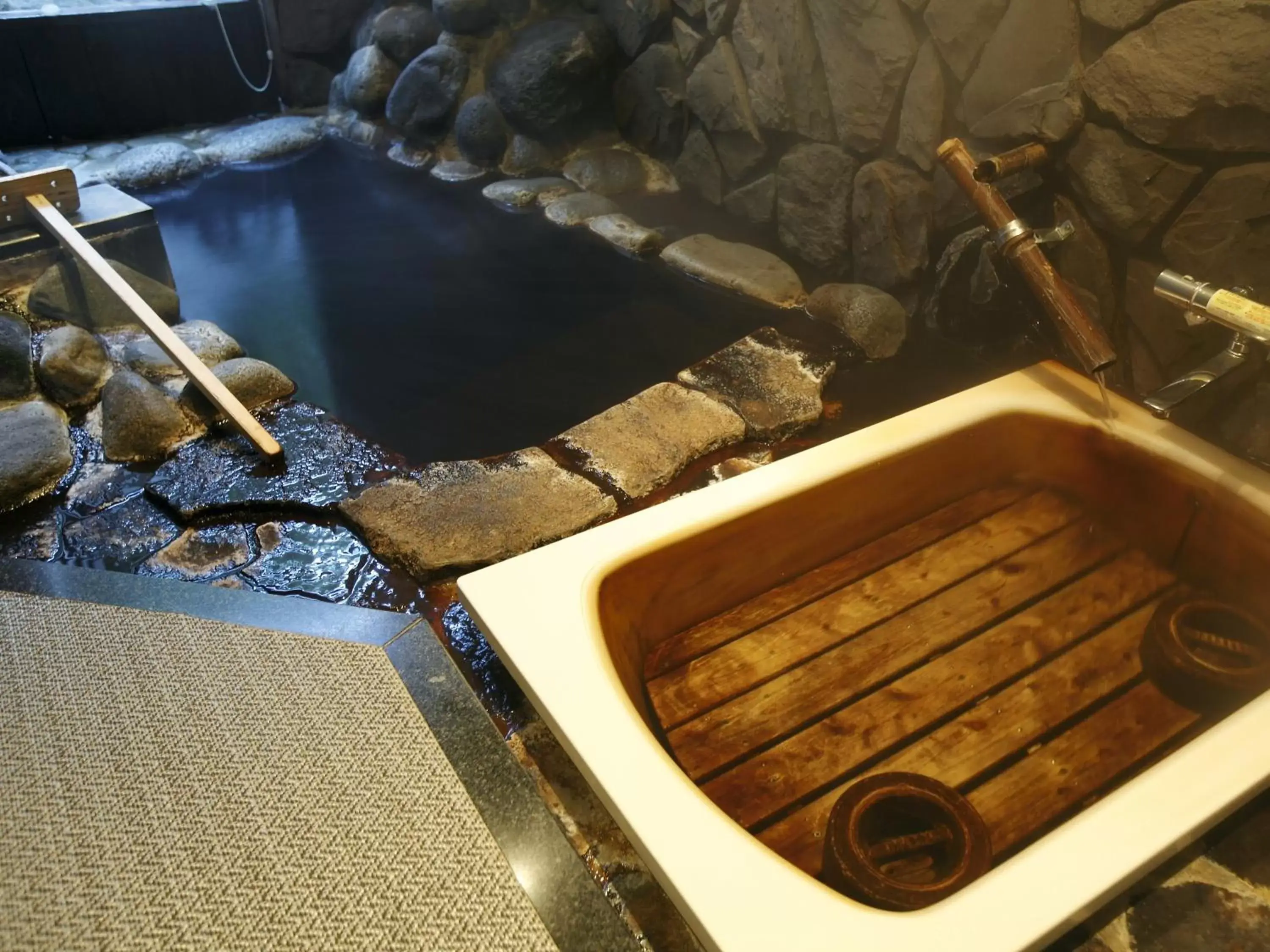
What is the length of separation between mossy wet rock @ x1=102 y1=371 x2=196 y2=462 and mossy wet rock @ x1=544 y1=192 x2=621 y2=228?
1888 millimetres

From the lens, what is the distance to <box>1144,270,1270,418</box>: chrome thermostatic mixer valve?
1483 millimetres

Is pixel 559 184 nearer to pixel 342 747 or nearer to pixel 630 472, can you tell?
pixel 630 472

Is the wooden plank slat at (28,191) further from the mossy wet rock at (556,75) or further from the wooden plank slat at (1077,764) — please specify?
the wooden plank slat at (1077,764)

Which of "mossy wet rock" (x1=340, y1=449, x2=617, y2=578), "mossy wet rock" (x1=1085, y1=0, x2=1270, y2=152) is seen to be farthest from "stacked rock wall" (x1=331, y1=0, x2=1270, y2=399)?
"mossy wet rock" (x1=340, y1=449, x2=617, y2=578)

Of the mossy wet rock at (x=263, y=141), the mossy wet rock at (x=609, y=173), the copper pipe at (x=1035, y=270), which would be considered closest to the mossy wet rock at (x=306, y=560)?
the copper pipe at (x=1035, y=270)

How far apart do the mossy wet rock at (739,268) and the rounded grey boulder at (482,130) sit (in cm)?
139

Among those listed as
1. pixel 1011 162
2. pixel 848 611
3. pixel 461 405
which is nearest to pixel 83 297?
pixel 461 405

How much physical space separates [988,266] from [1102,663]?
4.35 feet

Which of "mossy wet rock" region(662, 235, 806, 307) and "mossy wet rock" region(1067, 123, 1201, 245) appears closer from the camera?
"mossy wet rock" region(1067, 123, 1201, 245)

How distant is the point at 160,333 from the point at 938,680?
7.45 ft

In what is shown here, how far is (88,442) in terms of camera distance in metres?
2.44

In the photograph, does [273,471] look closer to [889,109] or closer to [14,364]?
[14,364]

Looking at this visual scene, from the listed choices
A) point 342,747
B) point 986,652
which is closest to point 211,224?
point 342,747

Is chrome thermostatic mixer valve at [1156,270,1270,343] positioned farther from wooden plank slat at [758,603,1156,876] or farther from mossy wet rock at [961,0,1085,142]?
mossy wet rock at [961,0,1085,142]
